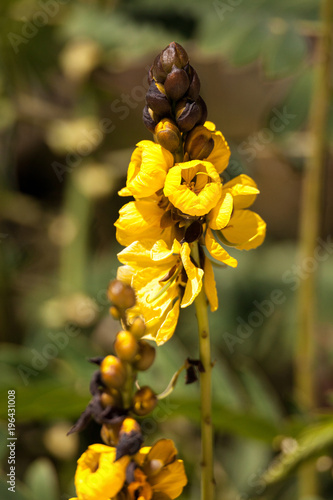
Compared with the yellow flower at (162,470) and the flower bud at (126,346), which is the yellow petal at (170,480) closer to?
the yellow flower at (162,470)

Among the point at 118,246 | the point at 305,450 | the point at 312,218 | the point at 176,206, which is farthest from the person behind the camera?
the point at 118,246

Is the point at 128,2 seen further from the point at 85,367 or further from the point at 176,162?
the point at 176,162

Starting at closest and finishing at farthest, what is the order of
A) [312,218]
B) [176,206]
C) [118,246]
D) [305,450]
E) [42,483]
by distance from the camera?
[176,206] < [305,450] < [42,483] < [312,218] < [118,246]

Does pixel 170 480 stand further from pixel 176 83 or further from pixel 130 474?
pixel 176 83

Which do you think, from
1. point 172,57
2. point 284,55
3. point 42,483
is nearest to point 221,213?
point 172,57

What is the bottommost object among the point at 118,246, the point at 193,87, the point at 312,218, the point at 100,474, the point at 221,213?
the point at 100,474

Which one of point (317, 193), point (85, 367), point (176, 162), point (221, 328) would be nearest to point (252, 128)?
point (221, 328)

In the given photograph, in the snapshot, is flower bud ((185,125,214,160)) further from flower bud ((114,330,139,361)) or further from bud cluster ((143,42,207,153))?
flower bud ((114,330,139,361))
